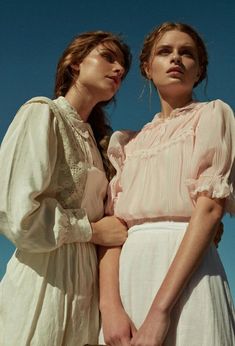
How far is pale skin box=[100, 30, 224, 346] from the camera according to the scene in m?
2.20

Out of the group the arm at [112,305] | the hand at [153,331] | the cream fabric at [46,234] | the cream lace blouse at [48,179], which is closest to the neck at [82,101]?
the cream lace blouse at [48,179]

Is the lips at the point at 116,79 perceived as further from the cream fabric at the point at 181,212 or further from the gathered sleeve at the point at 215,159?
the gathered sleeve at the point at 215,159

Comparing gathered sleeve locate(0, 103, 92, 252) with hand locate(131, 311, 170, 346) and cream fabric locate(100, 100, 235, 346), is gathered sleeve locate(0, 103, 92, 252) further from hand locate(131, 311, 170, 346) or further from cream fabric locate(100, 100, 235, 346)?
hand locate(131, 311, 170, 346)

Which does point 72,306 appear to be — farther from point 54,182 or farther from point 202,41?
point 202,41

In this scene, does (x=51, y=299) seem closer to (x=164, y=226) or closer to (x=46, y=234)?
(x=46, y=234)

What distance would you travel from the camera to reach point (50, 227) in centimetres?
262

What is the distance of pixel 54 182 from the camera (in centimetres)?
285

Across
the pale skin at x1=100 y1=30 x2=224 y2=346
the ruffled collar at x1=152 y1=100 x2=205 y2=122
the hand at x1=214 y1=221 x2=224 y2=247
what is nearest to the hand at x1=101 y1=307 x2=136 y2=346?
the pale skin at x1=100 y1=30 x2=224 y2=346

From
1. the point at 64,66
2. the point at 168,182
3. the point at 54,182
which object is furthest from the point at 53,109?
the point at 168,182

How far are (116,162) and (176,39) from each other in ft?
2.40

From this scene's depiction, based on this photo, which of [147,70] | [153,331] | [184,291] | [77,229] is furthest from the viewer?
[147,70]

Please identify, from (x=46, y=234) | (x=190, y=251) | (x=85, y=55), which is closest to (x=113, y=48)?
(x=85, y=55)

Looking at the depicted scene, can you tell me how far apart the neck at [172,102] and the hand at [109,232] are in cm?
64

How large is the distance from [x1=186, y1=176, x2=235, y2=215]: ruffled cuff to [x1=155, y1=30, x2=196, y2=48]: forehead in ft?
2.76
